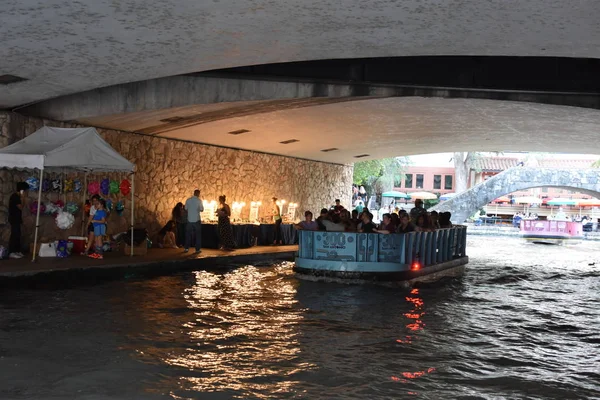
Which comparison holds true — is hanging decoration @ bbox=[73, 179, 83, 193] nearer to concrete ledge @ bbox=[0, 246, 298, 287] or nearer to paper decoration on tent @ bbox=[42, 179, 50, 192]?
paper decoration on tent @ bbox=[42, 179, 50, 192]

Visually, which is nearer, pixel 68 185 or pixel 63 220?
pixel 63 220

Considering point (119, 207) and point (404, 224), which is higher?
point (119, 207)

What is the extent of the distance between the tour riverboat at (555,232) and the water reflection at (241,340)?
26620mm

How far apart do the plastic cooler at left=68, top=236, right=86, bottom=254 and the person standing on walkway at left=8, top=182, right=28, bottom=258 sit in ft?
4.79

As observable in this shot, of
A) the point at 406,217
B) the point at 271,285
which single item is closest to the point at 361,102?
the point at 406,217

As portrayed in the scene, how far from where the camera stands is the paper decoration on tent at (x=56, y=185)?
15.4 m

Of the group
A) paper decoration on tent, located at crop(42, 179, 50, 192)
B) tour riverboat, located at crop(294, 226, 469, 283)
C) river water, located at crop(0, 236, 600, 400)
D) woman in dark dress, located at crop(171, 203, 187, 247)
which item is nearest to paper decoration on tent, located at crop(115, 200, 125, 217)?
woman in dark dress, located at crop(171, 203, 187, 247)

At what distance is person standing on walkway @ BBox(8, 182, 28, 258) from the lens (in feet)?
45.3

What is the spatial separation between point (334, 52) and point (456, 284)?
20.4 feet

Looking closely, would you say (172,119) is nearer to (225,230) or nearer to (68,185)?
(68,185)

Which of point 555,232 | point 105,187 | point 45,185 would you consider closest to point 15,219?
point 45,185

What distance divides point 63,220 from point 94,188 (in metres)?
1.55

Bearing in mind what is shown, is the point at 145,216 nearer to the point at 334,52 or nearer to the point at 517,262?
the point at 334,52

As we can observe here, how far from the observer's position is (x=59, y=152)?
521 inches
